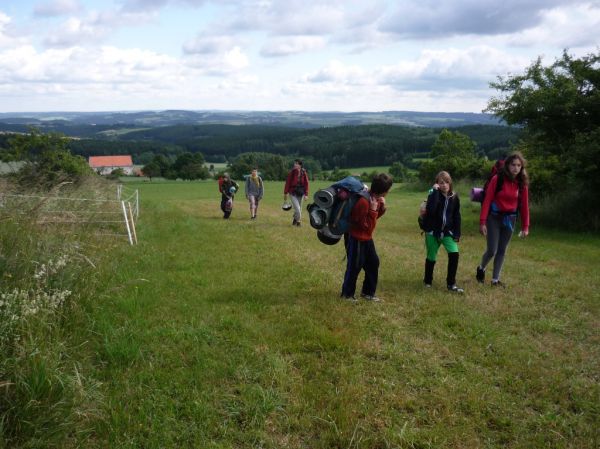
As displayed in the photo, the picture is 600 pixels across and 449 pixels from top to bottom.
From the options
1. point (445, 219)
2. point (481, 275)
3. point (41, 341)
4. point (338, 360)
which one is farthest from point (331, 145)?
point (41, 341)

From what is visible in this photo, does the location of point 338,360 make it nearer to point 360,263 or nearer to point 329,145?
point 360,263

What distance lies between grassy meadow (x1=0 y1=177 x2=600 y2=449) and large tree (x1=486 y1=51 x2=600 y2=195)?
5824mm

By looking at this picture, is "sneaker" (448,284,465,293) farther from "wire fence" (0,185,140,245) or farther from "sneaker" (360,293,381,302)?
"wire fence" (0,185,140,245)

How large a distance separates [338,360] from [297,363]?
40 centimetres

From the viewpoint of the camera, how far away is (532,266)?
911cm

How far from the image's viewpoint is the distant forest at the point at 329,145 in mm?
80438

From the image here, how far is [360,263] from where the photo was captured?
6383 mm

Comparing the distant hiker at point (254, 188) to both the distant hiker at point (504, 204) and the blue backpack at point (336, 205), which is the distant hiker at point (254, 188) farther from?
the blue backpack at point (336, 205)

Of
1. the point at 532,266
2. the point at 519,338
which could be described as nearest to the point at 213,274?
the point at 519,338

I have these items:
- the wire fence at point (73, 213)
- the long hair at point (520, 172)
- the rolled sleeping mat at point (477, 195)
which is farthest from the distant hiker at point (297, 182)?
the long hair at point (520, 172)

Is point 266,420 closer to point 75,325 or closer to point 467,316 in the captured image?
point 75,325

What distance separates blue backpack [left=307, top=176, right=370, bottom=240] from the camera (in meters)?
6.02

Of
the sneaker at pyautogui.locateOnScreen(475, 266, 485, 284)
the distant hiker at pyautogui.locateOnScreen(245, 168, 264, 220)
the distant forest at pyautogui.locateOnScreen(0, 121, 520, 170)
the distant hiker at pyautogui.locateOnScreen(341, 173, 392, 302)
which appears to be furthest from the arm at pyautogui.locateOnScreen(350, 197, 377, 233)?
the distant forest at pyautogui.locateOnScreen(0, 121, 520, 170)

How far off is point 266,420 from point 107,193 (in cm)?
1240
